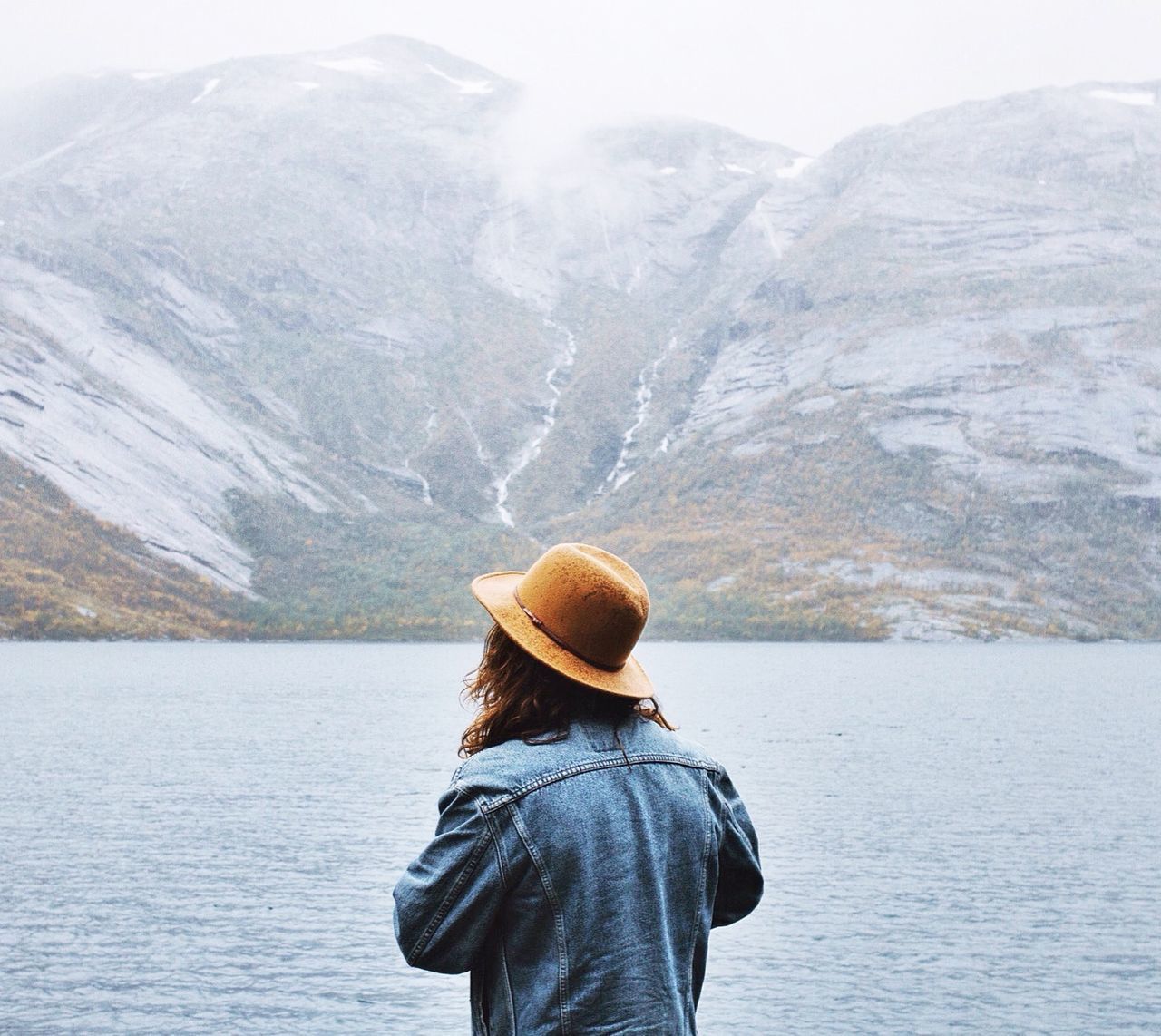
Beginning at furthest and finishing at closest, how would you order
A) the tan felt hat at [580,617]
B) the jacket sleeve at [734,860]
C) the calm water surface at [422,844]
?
the calm water surface at [422,844] < the jacket sleeve at [734,860] < the tan felt hat at [580,617]

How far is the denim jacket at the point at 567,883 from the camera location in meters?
3.78

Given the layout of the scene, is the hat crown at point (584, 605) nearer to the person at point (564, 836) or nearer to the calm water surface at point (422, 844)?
the person at point (564, 836)

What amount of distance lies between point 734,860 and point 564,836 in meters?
0.79

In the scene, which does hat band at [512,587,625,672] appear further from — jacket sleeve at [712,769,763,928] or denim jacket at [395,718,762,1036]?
jacket sleeve at [712,769,763,928]

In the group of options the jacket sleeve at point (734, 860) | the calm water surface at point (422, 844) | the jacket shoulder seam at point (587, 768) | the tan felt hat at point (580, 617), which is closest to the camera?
the jacket shoulder seam at point (587, 768)

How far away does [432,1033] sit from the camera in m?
19.3

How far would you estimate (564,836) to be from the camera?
12.5ft

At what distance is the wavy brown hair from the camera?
3936 mm

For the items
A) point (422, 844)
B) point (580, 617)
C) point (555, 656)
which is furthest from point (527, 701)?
point (422, 844)

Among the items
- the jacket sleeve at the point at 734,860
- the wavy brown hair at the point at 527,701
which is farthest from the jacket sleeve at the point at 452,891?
the jacket sleeve at the point at 734,860

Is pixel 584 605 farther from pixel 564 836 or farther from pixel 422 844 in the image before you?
pixel 422 844

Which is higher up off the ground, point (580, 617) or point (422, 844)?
point (580, 617)

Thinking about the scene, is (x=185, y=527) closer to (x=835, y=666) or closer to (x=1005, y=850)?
(x=835, y=666)

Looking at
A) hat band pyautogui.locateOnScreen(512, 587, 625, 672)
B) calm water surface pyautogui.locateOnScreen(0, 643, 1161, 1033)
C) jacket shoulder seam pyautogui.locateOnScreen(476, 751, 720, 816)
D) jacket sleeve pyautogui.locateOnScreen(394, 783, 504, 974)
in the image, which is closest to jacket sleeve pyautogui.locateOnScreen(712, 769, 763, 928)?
jacket shoulder seam pyautogui.locateOnScreen(476, 751, 720, 816)
